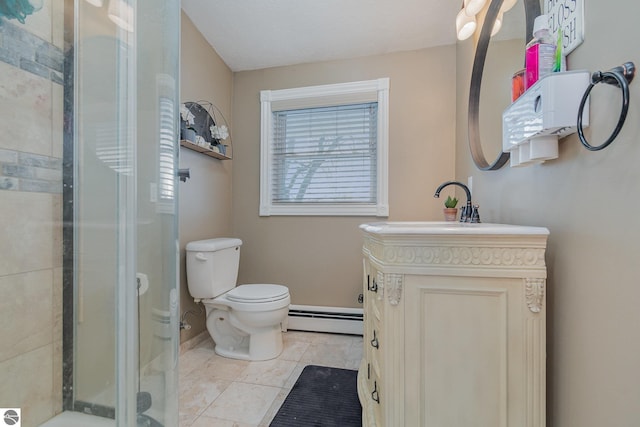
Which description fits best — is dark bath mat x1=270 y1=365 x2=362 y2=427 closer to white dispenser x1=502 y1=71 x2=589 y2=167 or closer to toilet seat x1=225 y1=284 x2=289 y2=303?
toilet seat x1=225 y1=284 x2=289 y2=303

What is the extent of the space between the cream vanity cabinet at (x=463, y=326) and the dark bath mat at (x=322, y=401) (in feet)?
1.86

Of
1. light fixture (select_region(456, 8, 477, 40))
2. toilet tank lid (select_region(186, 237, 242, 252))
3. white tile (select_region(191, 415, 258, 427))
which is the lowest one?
white tile (select_region(191, 415, 258, 427))

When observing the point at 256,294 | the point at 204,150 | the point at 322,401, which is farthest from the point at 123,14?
the point at 322,401

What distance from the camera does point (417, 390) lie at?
82 centimetres

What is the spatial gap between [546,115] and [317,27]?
6.07 feet

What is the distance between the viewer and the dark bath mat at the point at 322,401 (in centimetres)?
127

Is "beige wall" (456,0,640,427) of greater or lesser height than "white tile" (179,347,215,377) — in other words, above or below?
above

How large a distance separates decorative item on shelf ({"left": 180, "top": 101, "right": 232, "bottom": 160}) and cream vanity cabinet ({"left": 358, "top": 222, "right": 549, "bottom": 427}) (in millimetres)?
1533

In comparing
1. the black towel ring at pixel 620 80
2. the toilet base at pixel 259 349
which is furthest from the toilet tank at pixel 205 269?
the black towel ring at pixel 620 80

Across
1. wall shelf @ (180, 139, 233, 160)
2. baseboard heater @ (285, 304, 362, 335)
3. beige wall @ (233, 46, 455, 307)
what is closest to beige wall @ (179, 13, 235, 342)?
wall shelf @ (180, 139, 233, 160)

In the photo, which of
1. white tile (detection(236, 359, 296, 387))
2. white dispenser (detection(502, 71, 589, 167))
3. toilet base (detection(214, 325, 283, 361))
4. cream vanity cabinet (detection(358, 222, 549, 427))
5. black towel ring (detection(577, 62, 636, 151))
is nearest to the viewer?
black towel ring (detection(577, 62, 636, 151))

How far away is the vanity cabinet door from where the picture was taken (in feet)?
2.52

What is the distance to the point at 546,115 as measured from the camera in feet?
2.20

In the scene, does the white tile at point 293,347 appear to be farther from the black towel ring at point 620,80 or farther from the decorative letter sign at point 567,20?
the decorative letter sign at point 567,20
